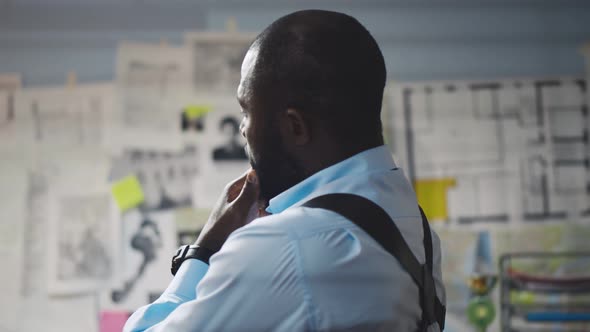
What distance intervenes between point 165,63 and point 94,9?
258mm

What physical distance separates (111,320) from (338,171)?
1.47 metres

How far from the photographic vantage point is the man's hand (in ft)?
2.51

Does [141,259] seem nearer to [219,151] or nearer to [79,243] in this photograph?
[79,243]

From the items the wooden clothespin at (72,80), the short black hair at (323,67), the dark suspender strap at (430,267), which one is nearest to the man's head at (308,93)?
the short black hair at (323,67)

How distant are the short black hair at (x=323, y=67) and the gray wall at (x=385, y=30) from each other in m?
1.45

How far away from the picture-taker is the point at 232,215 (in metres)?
0.77

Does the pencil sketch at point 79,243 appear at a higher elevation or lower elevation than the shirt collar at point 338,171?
lower

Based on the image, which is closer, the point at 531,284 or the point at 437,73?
the point at 531,284

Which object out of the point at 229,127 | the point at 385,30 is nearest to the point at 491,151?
the point at 385,30

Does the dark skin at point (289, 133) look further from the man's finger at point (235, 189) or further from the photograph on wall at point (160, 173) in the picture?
the photograph on wall at point (160, 173)

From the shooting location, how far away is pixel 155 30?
2.07 metres

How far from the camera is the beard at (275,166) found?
0.67 meters

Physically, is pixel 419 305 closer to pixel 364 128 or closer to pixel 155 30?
pixel 364 128

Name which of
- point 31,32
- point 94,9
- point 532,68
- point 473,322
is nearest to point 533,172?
point 532,68
